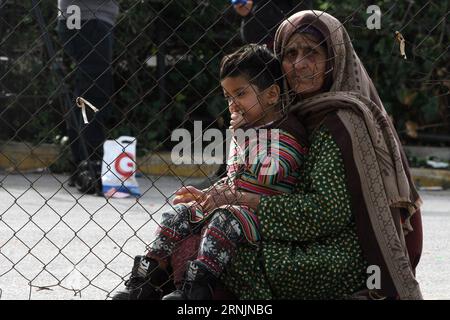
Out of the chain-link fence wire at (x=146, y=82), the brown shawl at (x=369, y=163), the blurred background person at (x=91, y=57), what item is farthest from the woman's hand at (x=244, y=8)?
the brown shawl at (x=369, y=163)

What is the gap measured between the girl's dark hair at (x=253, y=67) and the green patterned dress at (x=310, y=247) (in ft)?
1.07

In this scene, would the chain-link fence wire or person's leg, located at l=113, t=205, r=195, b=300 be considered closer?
person's leg, located at l=113, t=205, r=195, b=300

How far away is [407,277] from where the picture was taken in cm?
322

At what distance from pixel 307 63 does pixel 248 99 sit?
0.25m

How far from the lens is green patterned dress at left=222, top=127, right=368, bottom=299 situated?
3.19m

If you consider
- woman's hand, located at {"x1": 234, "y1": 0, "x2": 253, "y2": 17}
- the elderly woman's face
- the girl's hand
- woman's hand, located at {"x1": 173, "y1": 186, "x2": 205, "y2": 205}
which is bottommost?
the girl's hand

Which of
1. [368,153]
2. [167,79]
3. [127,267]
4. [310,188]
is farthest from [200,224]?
[167,79]

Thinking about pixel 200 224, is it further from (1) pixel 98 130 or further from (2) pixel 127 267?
(1) pixel 98 130

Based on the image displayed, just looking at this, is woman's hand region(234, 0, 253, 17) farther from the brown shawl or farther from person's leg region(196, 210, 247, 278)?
person's leg region(196, 210, 247, 278)

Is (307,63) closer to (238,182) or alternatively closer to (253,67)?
(253,67)

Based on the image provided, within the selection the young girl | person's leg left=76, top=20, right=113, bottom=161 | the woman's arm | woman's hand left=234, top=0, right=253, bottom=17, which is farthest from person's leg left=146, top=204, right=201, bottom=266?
woman's hand left=234, top=0, right=253, bottom=17

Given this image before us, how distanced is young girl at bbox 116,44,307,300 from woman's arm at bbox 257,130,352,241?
69mm

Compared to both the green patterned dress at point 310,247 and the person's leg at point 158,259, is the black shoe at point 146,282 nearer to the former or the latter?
the person's leg at point 158,259

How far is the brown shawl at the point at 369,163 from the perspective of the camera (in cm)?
320
